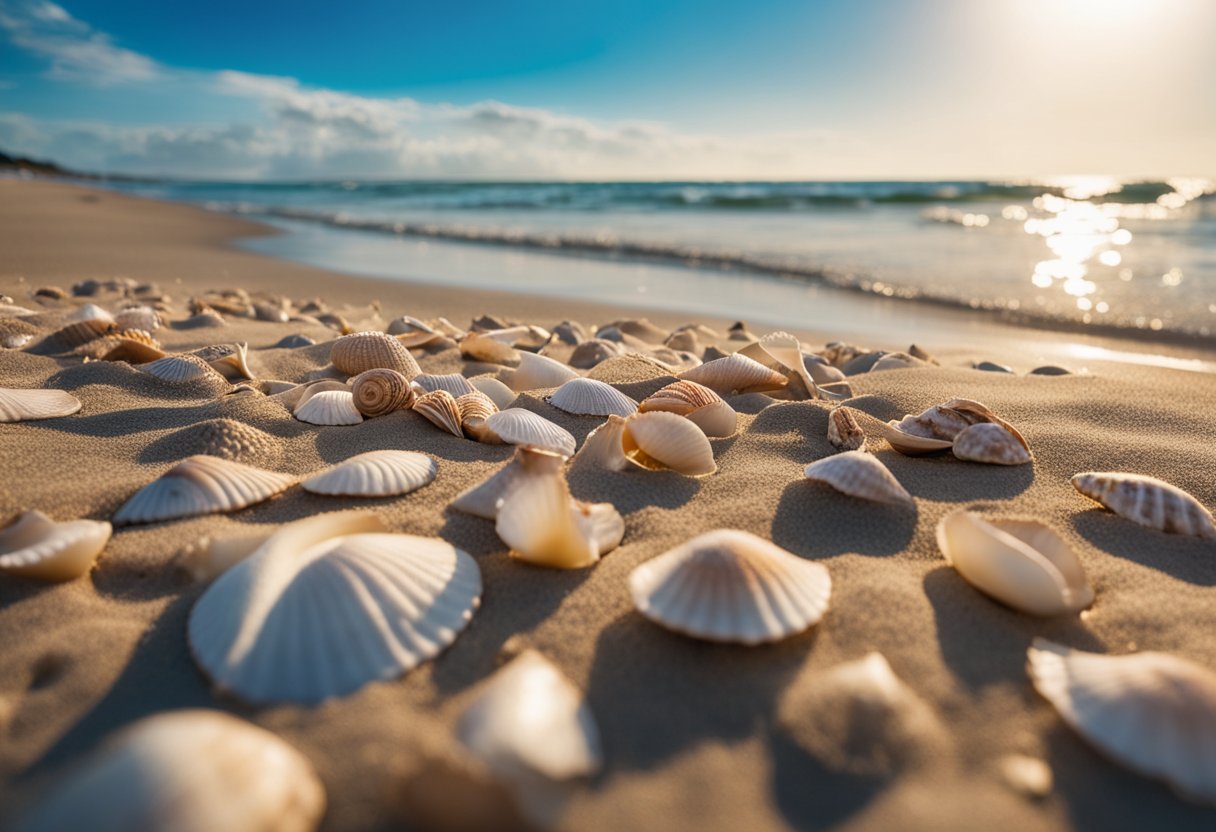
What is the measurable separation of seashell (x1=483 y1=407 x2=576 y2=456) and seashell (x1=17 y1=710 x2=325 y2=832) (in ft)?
4.42

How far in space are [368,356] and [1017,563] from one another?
8.31 feet

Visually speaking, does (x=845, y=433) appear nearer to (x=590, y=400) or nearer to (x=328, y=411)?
(x=590, y=400)

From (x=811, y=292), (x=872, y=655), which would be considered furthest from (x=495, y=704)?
(x=811, y=292)

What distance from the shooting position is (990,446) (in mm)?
2180

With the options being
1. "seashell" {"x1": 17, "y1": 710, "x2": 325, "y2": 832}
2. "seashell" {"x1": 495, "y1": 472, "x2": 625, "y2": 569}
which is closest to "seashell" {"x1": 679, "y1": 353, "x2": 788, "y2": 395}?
"seashell" {"x1": 495, "y1": 472, "x2": 625, "y2": 569}

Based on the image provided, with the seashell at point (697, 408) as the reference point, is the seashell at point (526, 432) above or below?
below

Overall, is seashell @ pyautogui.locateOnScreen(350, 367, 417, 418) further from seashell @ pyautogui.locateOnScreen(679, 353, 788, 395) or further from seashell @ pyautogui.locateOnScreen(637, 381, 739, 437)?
seashell @ pyautogui.locateOnScreen(679, 353, 788, 395)

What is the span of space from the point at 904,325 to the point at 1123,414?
3241 millimetres

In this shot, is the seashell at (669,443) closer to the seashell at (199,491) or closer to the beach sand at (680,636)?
the beach sand at (680,636)

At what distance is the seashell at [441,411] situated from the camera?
7.75 feet

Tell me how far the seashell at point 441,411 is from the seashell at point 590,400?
415 millimetres

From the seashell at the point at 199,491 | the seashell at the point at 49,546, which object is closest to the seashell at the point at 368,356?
the seashell at the point at 199,491

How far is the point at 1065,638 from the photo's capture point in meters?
1.37

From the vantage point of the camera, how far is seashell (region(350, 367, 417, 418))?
2.45 m
